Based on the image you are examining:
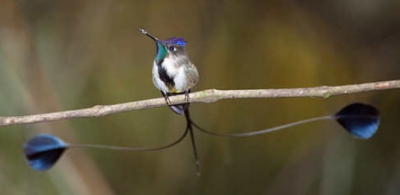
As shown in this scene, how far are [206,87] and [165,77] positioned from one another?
54 cm

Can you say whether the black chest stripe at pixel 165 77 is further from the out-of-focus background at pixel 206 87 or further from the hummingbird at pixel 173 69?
the out-of-focus background at pixel 206 87

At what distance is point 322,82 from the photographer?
1187 millimetres

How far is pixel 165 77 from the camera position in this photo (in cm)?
68

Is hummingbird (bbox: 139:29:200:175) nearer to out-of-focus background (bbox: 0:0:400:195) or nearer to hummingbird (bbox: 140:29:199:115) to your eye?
hummingbird (bbox: 140:29:199:115)

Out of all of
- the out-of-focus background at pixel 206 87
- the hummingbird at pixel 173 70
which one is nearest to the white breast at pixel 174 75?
the hummingbird at pixel 173 70

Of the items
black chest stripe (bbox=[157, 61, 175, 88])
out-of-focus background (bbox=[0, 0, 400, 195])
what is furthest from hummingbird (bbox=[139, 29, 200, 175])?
out-of-focus background (bbox=[0, 0, 400, 195])

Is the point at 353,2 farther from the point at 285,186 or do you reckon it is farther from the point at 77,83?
the point at 77,83

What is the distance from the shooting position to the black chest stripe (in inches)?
26.7

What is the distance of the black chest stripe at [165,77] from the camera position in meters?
0.68

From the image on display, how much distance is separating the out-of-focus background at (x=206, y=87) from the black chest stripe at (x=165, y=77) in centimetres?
53

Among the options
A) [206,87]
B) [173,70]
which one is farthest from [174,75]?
[206,87]

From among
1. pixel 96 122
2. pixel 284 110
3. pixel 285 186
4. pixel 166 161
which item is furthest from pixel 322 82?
pixel 96 122

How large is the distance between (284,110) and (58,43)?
0.51 m

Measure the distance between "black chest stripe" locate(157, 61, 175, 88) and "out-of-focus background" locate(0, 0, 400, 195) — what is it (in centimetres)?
53
